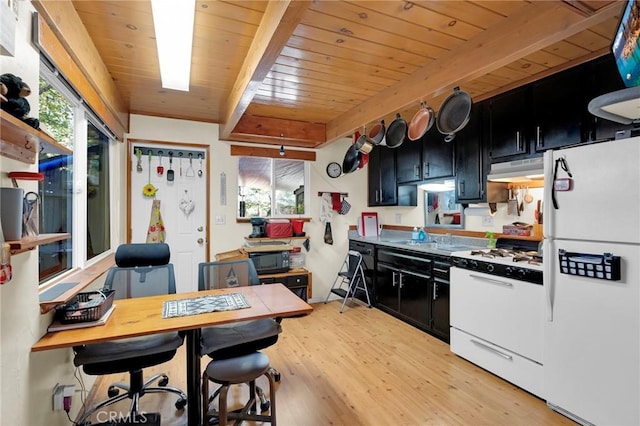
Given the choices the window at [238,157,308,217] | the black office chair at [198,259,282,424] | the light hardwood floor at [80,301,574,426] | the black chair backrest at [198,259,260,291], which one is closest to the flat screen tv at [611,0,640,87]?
the light hardwood floor at [80,301,574,426]

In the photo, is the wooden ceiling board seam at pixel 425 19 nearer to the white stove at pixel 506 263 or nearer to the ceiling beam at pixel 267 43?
the ceiling beam at pixel 267 43

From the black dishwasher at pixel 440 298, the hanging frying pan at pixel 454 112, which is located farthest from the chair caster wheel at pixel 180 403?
the hanging frying pan at pixel 454 112

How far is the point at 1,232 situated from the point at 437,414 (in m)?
2.44

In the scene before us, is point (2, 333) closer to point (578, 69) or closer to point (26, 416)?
point (26, 416)

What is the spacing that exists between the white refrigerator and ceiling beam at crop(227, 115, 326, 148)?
2.61 meters

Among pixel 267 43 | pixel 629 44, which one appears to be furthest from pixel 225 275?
pixel 629 44

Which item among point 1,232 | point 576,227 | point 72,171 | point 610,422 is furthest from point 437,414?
point 72,171

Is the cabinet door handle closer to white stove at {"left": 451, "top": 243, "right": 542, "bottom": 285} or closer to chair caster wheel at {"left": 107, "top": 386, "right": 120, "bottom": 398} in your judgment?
white stove at {"left": 451, "top": 243, "right": 542, "bottom": 285}

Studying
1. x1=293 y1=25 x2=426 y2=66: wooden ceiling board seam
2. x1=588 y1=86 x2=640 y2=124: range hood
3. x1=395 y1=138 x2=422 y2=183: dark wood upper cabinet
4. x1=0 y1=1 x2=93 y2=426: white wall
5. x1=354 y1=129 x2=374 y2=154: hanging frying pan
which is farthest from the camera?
x1=395 y1=138 x2=422 y2=183: dark wood upper cabinet

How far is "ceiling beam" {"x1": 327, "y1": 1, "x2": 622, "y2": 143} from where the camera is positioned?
1.62 m

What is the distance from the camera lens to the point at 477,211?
346 centimetres

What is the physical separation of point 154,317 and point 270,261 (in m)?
2.29

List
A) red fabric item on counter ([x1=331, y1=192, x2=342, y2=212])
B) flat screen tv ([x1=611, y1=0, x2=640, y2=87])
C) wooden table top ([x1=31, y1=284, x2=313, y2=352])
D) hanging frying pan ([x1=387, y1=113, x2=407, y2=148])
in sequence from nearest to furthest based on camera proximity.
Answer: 1. flat screen tv ([x1=611, y1=0, x2=640, y2=87])
2. wooden table top ([x1=31, y1=284, x2=313, y2=352])
3. hanging frying pan ([x1=387, y1=113, x2=407, y2=148])
4. red fabric item on counter ([x1=331, y1=192, x2=342, y2=212])

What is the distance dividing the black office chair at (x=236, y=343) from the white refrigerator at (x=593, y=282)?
188cm
